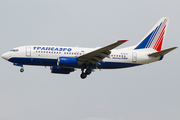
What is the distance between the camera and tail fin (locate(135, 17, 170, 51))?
49.2 meters

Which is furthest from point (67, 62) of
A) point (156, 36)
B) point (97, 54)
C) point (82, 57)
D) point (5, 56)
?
point (156, 36)

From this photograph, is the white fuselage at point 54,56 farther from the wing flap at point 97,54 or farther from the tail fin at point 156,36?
the tail fin at point 156,36

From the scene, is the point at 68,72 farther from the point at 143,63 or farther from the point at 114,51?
the point at 143,63

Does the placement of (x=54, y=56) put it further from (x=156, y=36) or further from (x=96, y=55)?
(x=156, y=36)

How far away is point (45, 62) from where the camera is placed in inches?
1718

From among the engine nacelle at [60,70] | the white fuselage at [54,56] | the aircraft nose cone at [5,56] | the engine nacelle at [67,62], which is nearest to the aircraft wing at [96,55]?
the engine nacelle at [67,62]

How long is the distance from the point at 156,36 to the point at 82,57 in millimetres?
13109

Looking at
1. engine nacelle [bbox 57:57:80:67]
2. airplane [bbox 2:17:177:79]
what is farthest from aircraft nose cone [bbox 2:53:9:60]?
engine nacelle [bbox 57:57:80:67]

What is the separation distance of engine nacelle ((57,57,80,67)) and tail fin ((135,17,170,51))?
10205 millimetres

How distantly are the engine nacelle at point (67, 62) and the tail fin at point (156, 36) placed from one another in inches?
402

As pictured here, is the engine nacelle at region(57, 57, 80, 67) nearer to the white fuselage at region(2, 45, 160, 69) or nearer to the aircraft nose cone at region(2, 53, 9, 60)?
the white fuselage at region(2, 45, 160, 69)

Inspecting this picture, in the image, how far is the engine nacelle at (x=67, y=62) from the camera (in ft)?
140

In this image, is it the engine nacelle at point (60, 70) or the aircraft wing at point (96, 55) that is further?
the engine nacelle at point (60, 70)

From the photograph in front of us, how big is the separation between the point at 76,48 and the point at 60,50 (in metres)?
2.30
